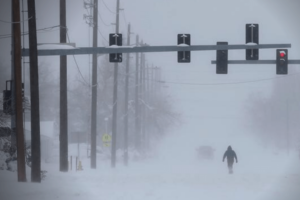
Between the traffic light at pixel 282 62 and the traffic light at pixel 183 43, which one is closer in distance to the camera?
the traffic light at pixel 183 43

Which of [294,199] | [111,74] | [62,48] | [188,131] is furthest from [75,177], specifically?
[188,131]

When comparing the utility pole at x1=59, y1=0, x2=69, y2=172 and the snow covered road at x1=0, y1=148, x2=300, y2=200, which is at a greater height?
the utility pole at x1=59, y1=0, x2=69, y2=172

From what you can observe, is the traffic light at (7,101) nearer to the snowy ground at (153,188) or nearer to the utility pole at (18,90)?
the snowy ground at (153,188)

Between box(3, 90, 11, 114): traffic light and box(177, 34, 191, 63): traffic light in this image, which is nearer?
box(177, 34, 191, 63): traffic light

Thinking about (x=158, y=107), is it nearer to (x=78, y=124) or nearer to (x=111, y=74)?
(x=111, y=74)

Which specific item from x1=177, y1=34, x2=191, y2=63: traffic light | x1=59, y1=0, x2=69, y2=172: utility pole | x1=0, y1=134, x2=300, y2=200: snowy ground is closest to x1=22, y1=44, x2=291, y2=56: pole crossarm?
x1=177, y1=34, x2=191, y2=63: traffic light

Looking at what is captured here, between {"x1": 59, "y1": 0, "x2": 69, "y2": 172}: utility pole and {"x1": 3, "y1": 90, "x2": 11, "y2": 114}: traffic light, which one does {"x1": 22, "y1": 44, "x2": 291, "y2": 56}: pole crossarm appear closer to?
{"x1": 3, "y1": 90, "x2": 11, "y2": 114}: traffic light

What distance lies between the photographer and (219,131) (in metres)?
142

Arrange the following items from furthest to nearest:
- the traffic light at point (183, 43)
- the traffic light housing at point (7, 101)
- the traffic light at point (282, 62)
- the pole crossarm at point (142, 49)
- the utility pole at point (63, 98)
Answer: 1. the utility pole at point (63, 98)
2. the traffic light housing at point (7, 101)
3. the traffic light at point (282, 62)
4. the traffic light at point (183, 43)
5. the pole crossarm at point (142, 49)

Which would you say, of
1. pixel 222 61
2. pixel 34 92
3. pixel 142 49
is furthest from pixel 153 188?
pixel 34 92

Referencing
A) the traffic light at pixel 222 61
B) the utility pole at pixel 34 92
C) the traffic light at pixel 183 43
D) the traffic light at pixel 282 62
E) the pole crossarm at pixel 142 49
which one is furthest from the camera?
the traffic light at pixel 282 62

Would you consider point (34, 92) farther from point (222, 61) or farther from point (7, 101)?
point (222, 61)

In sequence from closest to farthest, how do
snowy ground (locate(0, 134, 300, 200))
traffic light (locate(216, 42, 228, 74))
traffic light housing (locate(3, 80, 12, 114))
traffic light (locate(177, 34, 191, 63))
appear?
snowy ground (locate(0, 134, 300, 200))
traffic light (locate(177, 34, 191, 63))
traffic light (locate(216, 42, 228, 74))
traffic light housing (locate(3, 80, 12, 114))

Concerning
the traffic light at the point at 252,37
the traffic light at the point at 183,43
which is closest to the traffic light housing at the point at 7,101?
the traffic light at the point at 183,43
